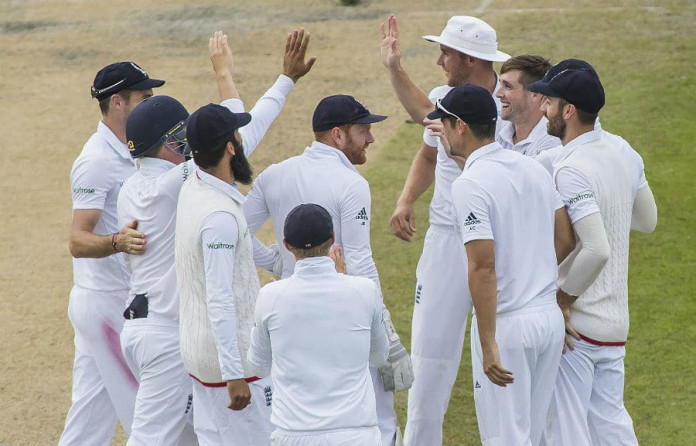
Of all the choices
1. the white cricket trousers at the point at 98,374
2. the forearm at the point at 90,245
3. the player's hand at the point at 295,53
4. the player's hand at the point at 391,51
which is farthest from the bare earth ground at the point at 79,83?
the player's hand at the point at 391,51

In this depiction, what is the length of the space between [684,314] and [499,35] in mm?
6981

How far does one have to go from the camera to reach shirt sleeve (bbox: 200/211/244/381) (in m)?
5.21

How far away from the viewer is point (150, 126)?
569 cm

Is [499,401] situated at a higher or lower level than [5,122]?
higher

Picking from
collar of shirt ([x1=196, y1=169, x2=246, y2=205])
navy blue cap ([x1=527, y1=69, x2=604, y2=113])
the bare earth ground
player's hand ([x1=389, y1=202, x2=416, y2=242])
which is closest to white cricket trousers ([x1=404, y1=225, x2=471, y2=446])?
player's hand ([x1=389, y1=202, x2=416, y2=242])

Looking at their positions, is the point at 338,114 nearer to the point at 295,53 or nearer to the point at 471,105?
the point at 295,53

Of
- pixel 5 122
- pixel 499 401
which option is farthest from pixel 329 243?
pixel 5 122

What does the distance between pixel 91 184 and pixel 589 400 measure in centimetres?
286

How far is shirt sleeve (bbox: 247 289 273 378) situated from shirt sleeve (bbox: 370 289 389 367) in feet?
1.53

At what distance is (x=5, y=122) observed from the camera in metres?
13.6

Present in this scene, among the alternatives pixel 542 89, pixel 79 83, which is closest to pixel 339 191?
pixel 542 89

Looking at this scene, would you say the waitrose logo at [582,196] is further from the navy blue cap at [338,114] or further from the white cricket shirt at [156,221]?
the white cricket shirt at [156,221]

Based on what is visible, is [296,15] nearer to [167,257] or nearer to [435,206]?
[435,206]

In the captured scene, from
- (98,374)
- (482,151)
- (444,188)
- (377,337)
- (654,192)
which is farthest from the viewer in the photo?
(654,192)
